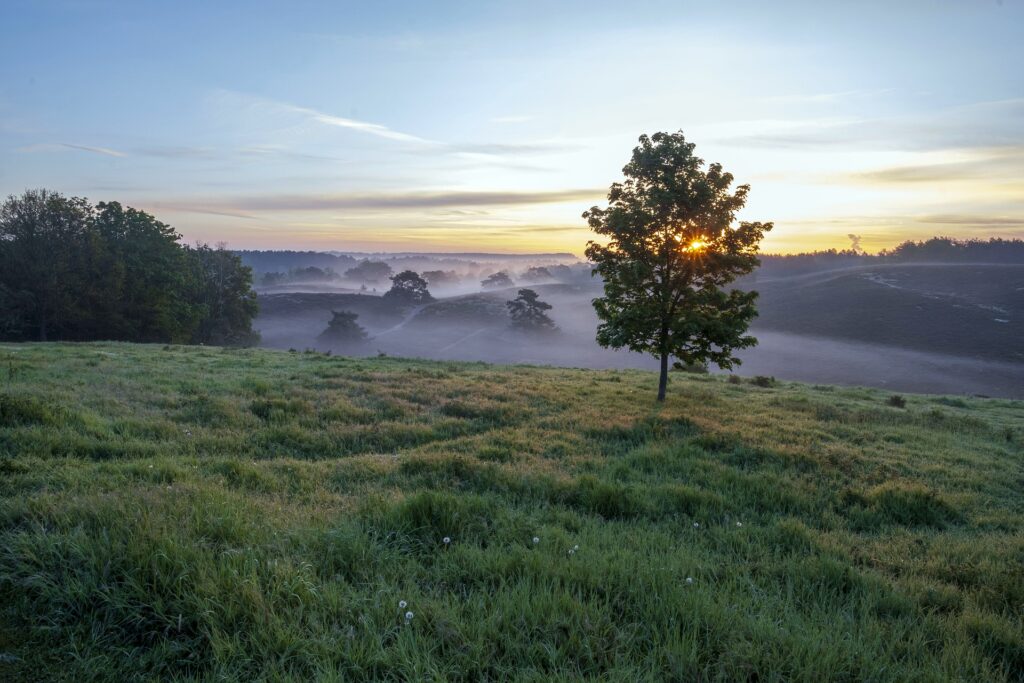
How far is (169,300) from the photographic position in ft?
166

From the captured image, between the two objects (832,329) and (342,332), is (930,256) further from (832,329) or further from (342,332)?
(342,332)

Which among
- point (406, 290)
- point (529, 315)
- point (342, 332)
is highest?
point (406, 290)

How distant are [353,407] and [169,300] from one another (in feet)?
155

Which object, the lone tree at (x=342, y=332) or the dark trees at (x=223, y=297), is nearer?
the dark trees at (x=223, y=297)

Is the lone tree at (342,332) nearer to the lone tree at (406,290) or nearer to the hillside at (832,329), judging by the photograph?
the hillside at (832,329)

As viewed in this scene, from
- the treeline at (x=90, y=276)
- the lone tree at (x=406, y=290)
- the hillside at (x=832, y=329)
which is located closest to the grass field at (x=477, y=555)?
the treeline at (x=90, y=276)

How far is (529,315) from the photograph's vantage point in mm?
115625

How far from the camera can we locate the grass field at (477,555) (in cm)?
380

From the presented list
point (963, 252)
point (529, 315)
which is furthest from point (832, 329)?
point (963, 252)

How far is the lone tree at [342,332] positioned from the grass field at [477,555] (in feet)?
304

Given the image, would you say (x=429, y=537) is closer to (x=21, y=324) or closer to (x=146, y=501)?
(x=146, y=501)

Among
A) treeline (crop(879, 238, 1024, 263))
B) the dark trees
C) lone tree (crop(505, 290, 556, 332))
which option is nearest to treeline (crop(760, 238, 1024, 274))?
treeline (crop(879, 238, 1024, 263))

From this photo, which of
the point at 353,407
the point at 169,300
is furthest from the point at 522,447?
the point at 169,300

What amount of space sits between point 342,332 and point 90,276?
5591 cm
